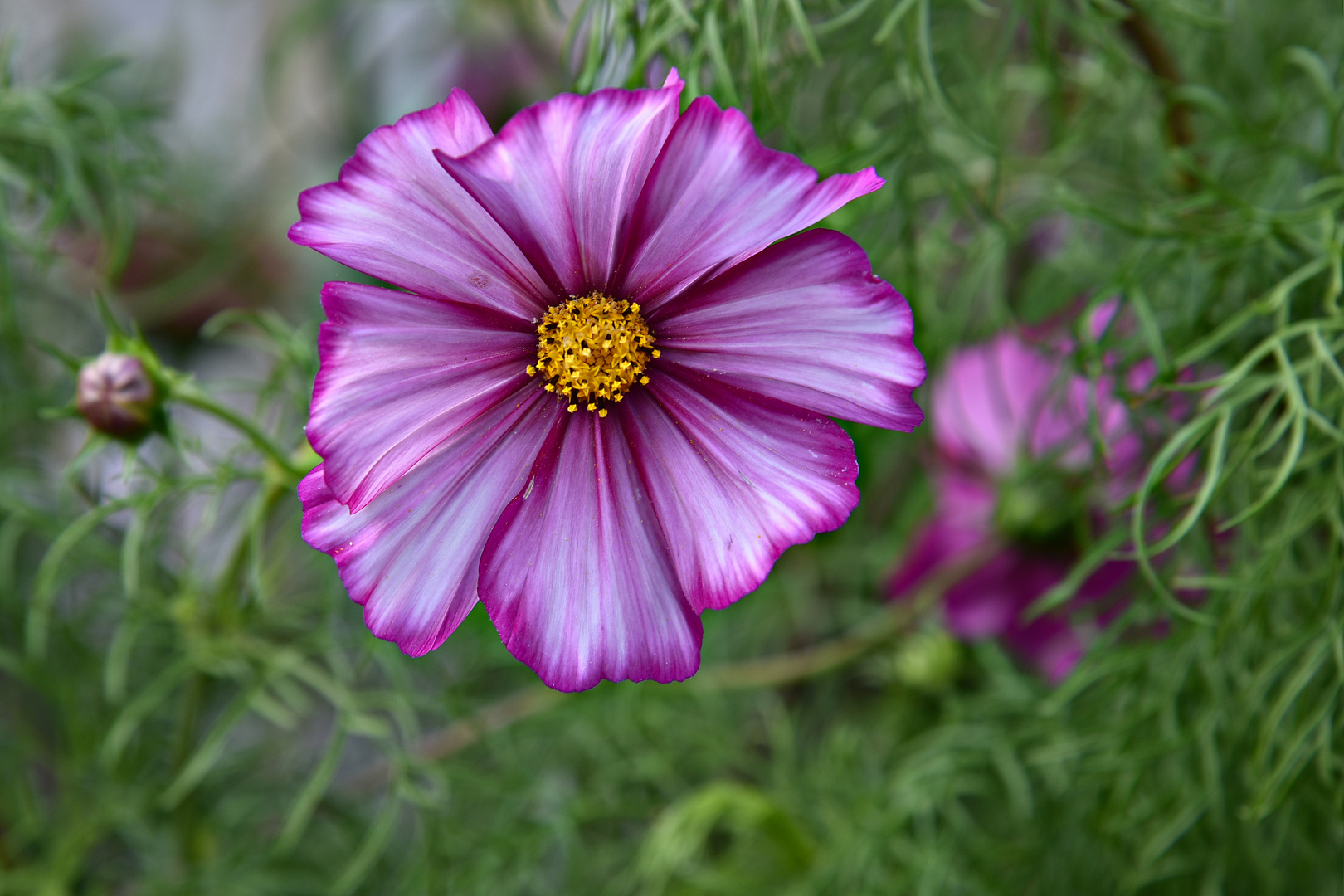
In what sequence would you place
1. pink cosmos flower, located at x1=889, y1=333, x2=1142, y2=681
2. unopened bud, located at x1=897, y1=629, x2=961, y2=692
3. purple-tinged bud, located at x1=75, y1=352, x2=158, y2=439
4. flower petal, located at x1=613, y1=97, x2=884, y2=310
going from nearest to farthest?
1. flower petal, located at x1=613, y1=97, x2=884, y2=310
2. purple-tinged bud, located at x1=75, y1=352, x2=158, y2=439
3. pink cosmos flower, located at x1=889, y1=333, x2=1142, y2=681
4. unopened bud, located at x1=897, y1=629, x2=961, y2=692

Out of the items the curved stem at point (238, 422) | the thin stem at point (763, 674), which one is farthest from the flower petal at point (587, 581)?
the thin stem at point (763, 674)

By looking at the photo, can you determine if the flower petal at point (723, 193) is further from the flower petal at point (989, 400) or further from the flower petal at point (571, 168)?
the flower petal at point (989, 400)

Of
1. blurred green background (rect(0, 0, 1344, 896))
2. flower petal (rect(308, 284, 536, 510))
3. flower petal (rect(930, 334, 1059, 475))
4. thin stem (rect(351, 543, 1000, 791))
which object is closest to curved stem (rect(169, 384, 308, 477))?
blurred green background (rect(0, 0, 1344, 896))

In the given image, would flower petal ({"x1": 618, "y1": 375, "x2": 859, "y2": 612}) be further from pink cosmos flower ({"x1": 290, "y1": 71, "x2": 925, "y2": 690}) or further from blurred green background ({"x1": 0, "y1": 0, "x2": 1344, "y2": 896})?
blurred green background ({"x1": 0, "y1": 0, "x2": 1344, "y2": 896})

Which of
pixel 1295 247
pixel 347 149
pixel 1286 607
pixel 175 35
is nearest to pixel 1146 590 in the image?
pixel 1286 607

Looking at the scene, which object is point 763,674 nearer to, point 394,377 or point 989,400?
point 989,400

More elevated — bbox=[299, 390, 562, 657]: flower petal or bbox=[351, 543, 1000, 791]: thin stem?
bbox=[299, 390, 562, 657]: flower petal

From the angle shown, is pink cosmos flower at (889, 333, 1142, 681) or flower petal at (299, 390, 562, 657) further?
pink cosmos flower at (889, 333, 1142, 681)
